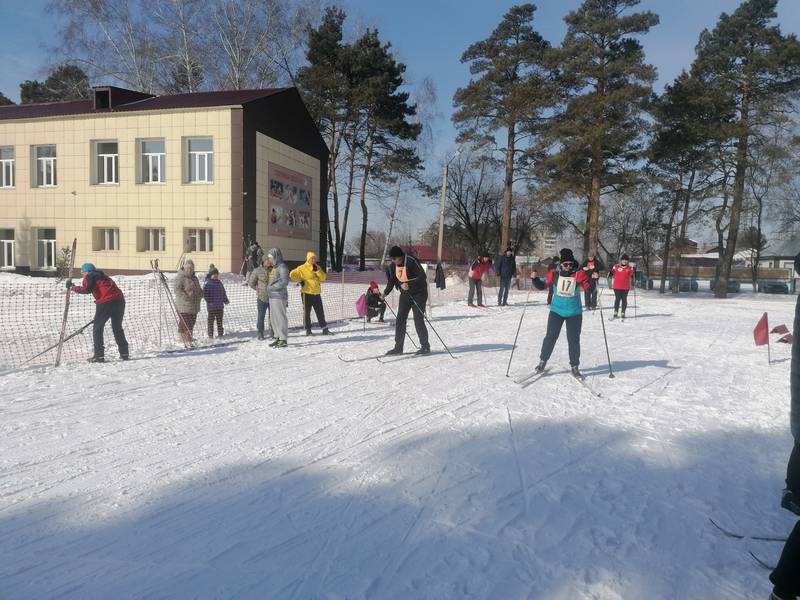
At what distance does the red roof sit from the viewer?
25.3 m

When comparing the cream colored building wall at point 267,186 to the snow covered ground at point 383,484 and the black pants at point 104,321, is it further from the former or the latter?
the snow covered ground at point 383,484

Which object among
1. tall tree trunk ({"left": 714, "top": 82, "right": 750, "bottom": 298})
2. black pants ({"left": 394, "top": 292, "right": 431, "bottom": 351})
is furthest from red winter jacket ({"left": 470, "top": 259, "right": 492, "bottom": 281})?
tall tree trunk ({"left": 714, "top": 82, "right": 750, "bottom": 298})

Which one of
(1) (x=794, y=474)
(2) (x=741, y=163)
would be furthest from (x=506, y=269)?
(2) (x=741, y=163)

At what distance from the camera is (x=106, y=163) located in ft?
85.8

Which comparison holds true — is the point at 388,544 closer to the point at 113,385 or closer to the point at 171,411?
the point at 171,411

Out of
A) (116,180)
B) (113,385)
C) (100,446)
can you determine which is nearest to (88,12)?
(116,180)

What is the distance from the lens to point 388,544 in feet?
10.1

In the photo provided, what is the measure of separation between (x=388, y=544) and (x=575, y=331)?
15.2 ft

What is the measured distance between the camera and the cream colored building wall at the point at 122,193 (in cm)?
2495

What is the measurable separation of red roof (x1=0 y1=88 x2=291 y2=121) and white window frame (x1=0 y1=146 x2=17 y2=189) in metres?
1.92

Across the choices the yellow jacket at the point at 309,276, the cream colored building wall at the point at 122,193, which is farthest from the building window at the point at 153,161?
the yellow jacket at the point at 309,276

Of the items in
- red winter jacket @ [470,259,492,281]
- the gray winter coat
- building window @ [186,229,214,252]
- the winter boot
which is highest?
building window @ [186,229,214,252]

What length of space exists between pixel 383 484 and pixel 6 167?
30.9m

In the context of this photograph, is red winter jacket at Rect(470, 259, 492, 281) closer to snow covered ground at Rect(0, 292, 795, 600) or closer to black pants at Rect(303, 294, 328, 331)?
black pants at Rect(303, 294, 328, 331)
